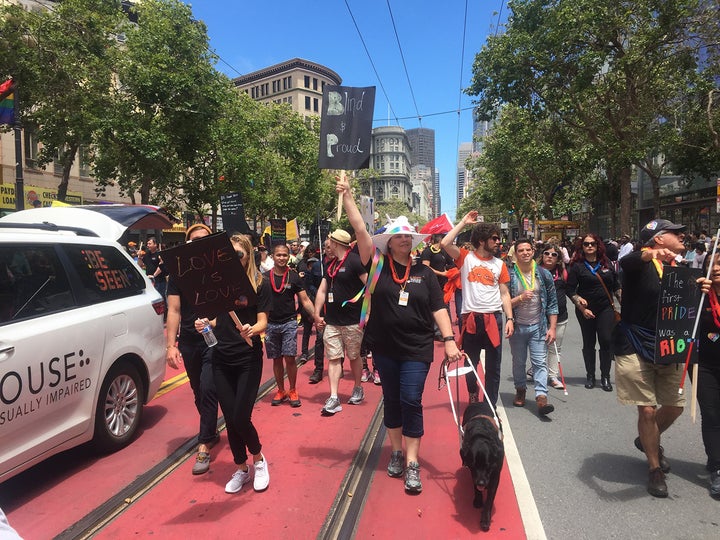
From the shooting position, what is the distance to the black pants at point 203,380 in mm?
4012

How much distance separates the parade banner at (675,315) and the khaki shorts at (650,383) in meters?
0.18

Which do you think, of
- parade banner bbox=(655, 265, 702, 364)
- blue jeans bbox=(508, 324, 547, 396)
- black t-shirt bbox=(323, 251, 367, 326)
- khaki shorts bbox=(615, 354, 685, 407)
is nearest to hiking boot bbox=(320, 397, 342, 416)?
black t-shirt bbox=(323, 251, 367, 326)

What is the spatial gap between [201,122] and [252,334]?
48.9 ft

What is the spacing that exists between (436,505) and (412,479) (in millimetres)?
253

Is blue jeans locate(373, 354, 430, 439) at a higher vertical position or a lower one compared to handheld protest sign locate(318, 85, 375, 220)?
lower

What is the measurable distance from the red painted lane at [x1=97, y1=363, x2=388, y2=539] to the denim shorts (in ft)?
2.54

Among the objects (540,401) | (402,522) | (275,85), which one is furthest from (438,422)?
(275,85)

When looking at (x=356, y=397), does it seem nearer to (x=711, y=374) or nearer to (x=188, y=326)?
(x=188, y=326)

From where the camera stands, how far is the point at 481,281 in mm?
4984

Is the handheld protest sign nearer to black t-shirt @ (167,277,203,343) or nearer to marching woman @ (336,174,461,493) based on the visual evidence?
marching woman @ (336,174,461,493)

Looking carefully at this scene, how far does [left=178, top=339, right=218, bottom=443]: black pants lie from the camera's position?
13.2 feet

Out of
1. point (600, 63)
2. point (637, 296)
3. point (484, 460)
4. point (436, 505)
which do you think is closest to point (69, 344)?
point (436, 505)

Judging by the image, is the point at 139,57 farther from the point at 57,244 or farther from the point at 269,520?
the point at 269,520

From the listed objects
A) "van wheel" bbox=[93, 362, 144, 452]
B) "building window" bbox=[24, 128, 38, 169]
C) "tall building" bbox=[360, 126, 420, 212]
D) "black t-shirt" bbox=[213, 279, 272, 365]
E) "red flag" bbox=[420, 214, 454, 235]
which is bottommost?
"van wheel" bbox=[93, 362, 144, 452]
